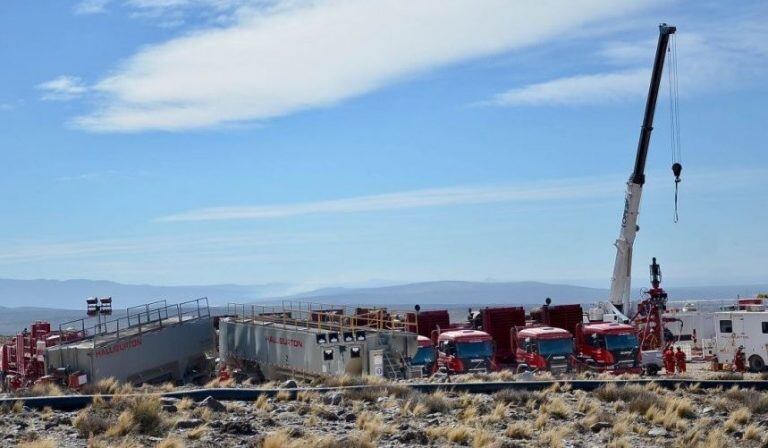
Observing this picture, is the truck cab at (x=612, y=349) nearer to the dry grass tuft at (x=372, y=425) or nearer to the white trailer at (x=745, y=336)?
the white trailer at (x=745, y=336)

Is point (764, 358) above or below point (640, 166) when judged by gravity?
below

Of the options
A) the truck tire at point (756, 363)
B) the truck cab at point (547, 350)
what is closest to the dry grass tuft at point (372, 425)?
the truck cab at point (547, 350)

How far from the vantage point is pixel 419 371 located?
31.0m

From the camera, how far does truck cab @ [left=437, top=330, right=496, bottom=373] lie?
33.0 m

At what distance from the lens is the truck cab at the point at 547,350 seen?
33750 mm

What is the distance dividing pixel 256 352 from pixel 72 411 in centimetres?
2071

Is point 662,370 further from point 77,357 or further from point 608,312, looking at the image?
point 77,357

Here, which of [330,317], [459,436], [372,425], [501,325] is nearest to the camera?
[459,436]

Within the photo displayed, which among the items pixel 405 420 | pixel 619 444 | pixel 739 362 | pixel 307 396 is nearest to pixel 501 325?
pixel 739 362

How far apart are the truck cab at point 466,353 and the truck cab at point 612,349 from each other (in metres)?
4.02

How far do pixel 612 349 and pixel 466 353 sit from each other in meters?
5.53

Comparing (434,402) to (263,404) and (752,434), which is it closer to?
(263,404)

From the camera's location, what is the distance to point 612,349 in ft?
115

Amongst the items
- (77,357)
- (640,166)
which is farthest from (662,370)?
(77,357)
